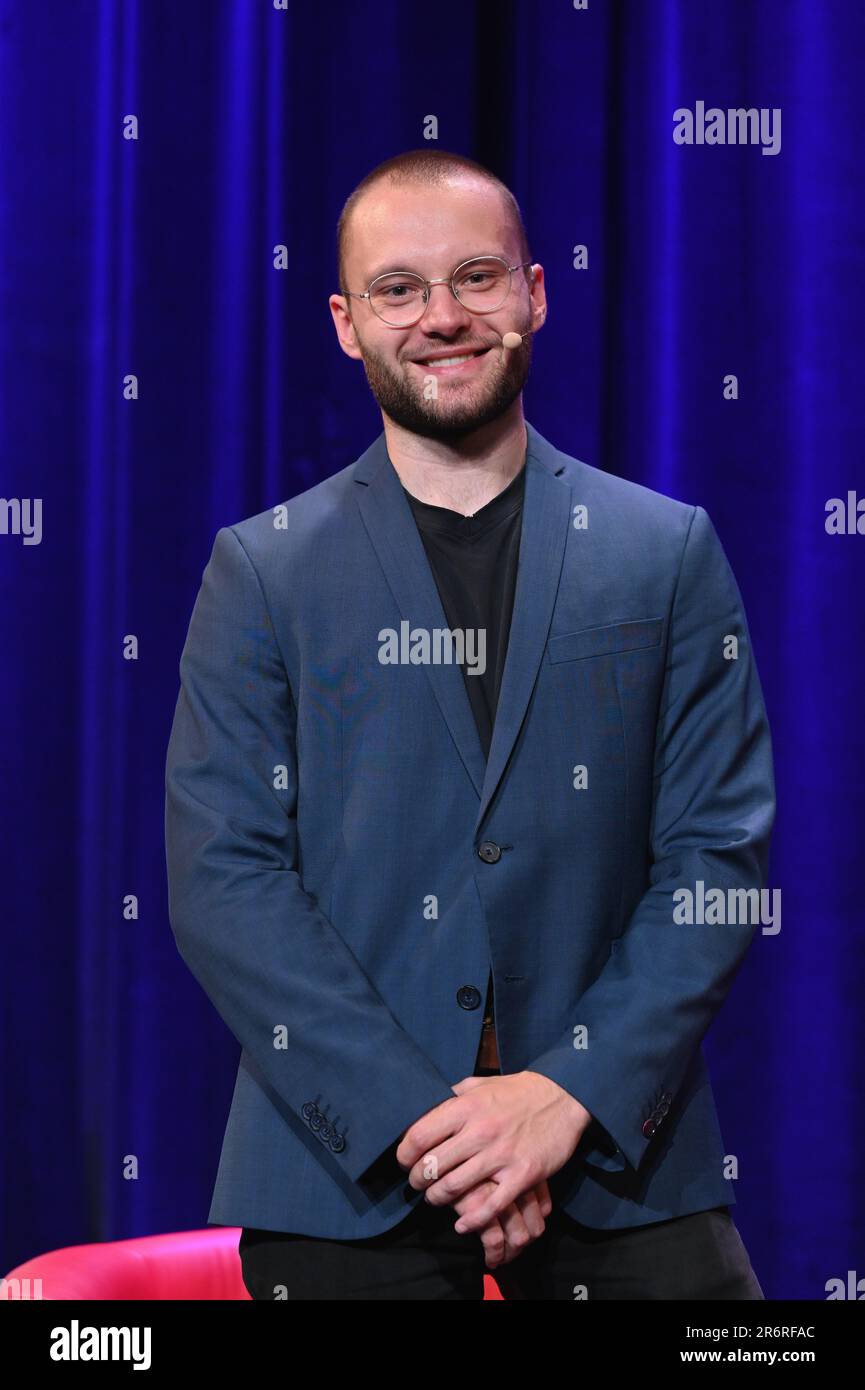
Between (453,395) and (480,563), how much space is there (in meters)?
0.18

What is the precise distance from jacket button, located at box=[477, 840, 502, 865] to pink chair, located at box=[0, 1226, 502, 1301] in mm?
782

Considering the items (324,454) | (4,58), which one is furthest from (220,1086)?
(4,58)

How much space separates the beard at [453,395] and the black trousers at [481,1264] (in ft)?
2.53

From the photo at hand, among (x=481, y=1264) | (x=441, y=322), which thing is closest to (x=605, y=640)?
(x=441, y=322)

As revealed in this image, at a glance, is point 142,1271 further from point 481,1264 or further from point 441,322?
point 441,322

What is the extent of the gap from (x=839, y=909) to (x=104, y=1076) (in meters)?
1.15

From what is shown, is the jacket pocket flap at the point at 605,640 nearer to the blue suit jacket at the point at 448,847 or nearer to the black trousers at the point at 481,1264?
the blue suit jacket at the point at 448,847

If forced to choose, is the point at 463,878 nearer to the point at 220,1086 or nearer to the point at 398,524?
the point at 398,524

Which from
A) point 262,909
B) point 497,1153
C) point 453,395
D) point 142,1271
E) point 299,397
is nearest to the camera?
point 497,1153

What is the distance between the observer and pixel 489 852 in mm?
1628

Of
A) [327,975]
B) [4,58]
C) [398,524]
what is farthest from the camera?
[4,58]

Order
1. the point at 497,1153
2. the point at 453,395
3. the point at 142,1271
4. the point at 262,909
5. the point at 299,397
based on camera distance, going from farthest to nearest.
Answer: the point at 299,397 → the point at 142,1271 → the point at 453,395 → the point at 262,909 → the point at 497,1153

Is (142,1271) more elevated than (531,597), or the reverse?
(531,597)

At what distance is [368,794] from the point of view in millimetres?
1646
